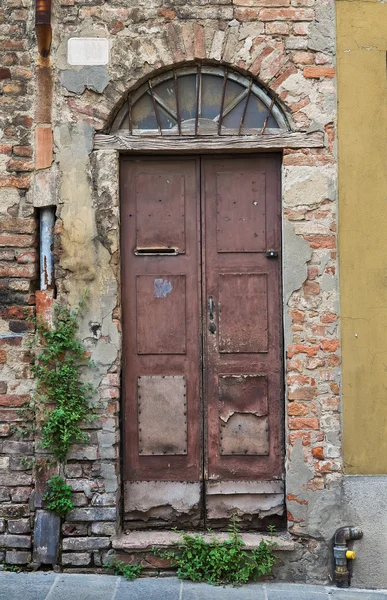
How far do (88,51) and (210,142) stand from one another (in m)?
1.02

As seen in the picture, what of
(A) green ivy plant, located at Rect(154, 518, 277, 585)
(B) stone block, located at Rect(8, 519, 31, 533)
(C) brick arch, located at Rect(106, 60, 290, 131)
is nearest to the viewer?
(A) green ivy plant, located at Rect(154, 518, 277, 585)

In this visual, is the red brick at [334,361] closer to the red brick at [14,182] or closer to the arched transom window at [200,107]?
the arched transom window at [200,107]

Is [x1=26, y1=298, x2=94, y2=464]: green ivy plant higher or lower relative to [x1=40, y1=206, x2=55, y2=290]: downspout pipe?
lower

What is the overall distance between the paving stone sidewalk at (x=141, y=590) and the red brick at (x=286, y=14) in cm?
376

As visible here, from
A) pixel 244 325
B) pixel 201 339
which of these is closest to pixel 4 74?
pixel 201 339

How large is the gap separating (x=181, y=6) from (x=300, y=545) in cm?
370

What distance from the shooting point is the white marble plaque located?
175 inches

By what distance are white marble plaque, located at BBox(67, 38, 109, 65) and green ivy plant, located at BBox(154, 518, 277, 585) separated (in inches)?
127

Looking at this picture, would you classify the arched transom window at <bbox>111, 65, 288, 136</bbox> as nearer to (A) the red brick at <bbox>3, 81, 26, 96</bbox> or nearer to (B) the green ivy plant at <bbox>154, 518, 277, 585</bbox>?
(A) the red brick at <bbox>3, 81, 26, 96</bbox>

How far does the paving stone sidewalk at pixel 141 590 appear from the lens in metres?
4.03

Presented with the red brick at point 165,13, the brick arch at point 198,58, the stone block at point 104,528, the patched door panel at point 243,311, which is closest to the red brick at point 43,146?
the brick arch at point 198,58

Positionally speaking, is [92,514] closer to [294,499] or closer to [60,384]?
[60,384]

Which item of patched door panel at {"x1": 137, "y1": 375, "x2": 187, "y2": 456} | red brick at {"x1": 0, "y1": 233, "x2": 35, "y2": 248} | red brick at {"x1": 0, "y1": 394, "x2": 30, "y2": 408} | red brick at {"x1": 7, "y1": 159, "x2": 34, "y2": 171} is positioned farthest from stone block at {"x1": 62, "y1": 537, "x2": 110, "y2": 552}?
red brick at {"x1": 7, "y1": 159, "x2": 34, "y2": 171}

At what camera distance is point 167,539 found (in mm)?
4398
